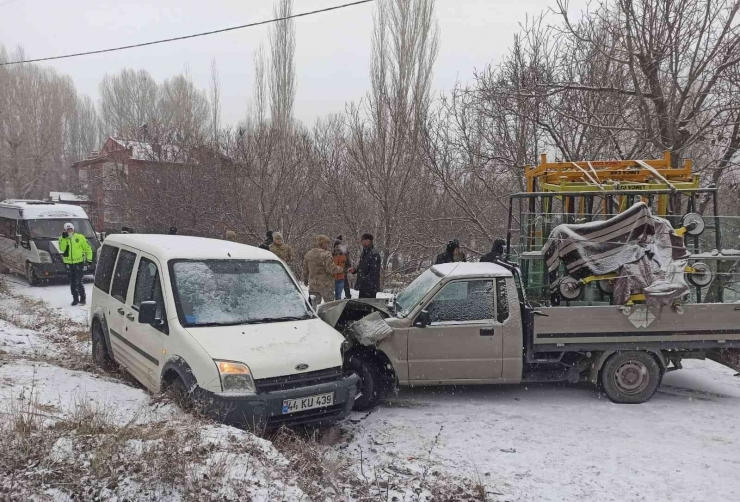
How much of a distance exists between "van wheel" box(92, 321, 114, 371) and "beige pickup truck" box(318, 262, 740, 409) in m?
3.10

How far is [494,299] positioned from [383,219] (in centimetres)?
1006

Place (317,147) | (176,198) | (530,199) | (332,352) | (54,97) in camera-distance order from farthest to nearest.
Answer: (54,97)
(176,198)
(317,147)
(530,199)
(332,352)

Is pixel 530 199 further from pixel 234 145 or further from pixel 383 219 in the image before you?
pixel 234 145

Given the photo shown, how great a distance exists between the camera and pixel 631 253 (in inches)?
254

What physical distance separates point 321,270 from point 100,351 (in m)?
4.25

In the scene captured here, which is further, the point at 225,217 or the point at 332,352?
the point at 225,217

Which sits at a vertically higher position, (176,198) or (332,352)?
(176,198)

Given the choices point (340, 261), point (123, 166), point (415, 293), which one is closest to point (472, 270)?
point (415, 293)

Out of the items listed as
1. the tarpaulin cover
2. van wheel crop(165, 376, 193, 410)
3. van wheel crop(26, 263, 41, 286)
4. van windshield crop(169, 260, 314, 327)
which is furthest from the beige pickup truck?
van wheel crop(26, 263, 41, 286)

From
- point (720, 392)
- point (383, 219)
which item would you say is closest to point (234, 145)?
point (383, 219)

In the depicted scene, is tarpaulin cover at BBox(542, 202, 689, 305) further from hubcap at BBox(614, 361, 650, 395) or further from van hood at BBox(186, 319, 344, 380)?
van hood at BBox(186, 319, 344, 380)

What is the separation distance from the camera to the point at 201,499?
3.35 metres

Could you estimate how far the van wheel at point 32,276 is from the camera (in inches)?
594

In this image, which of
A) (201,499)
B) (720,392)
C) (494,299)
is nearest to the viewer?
(201,499)
